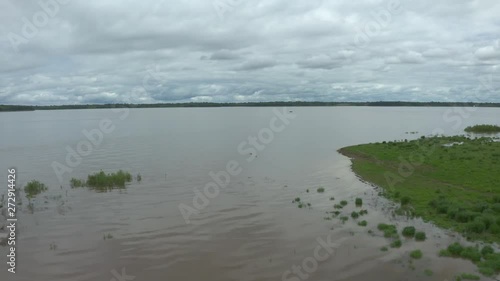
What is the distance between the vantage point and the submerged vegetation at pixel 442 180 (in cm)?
2102

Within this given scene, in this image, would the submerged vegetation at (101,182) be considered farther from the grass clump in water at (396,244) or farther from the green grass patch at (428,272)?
the green grass patch at (428,272)

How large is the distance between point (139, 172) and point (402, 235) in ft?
92.1

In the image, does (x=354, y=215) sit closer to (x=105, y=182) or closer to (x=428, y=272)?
(x=428, y=272)

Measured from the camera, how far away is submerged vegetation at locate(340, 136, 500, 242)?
21.0 meters

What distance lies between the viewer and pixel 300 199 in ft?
92.1

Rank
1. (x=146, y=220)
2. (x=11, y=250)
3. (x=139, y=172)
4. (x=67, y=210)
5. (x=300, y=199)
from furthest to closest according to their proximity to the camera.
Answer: (x=139, y=172), (x=300, y=199), (x=67, y=210), (x=146, y=220), (x=11, y=250)

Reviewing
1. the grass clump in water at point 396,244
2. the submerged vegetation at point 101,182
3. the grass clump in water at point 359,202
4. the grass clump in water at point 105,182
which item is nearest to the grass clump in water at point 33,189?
the submerged vegetation at point 101,182

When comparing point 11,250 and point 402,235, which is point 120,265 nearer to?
point 11,250

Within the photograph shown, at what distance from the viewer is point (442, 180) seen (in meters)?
32.5

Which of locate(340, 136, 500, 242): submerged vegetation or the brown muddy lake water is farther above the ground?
locate(340, 136, 500, 242): submerged vegetation

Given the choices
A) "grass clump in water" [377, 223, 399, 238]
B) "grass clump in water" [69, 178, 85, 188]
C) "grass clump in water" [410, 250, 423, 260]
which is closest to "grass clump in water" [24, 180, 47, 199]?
"grass clump in water" [69, 178, 85, 188]

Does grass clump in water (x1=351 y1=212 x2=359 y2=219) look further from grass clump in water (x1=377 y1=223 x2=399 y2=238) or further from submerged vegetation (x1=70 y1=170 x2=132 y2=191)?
submerged vegetation (x1=70 y1=170 x2=132 y2=191)

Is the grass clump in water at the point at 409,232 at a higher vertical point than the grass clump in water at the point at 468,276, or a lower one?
higher

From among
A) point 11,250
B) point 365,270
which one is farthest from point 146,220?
point 365,270
